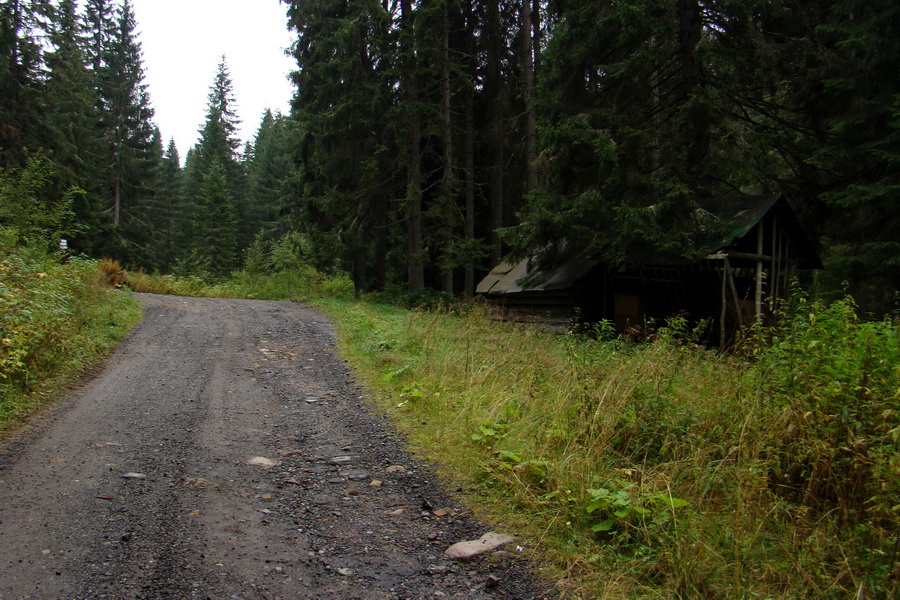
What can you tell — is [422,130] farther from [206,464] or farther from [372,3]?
[206,464]

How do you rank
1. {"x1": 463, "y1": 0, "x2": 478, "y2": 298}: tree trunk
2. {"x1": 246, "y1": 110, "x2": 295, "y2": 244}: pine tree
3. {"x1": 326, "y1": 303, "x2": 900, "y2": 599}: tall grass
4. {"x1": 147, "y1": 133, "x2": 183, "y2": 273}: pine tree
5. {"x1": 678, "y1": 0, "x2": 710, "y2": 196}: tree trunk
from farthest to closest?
{"x1": 246, "y1": 110, "x2": 295, "y2": 244}: pine tree → {"x1": 147, "y1": 133, "x2": 183, "y2": 273}: pine tree → {"x1": 463, "y1": 0, "x2": 478, "y2": 298}: tree trunk → {"x1": 678, "y1": 0, "x2": 710, "y2": 196}: tree trunk → {"x1": 326, "y1": 303, "x2": 900, "y2": 599}: tall grass

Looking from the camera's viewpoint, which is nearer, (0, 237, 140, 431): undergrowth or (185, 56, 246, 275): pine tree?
(0, 237, 140, 431): undergrowth

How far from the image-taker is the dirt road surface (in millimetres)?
3002

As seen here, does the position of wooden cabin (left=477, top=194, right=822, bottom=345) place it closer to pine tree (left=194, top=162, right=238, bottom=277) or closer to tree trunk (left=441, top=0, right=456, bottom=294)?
tree trunk (left=441, top=0, right=456, bottom=294)

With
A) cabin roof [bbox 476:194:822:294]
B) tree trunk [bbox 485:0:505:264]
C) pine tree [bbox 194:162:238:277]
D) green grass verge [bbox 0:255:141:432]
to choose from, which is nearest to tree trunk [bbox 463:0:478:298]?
tree trunk [bbox 485:0:505:264]

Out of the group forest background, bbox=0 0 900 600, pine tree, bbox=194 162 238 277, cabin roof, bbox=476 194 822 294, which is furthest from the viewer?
pine tree, bbox=194 162 238 277

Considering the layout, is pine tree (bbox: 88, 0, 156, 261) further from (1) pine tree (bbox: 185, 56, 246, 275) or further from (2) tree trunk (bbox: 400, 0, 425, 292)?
(2) tree trunk (bbox: 400, 0, 425, 292)

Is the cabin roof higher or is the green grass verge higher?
the cabin roof

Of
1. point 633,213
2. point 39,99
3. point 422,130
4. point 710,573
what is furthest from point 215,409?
point 39,99

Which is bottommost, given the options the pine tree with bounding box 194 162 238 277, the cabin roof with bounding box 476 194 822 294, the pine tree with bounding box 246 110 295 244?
the cabin roof with bounding box 476 194 822 294

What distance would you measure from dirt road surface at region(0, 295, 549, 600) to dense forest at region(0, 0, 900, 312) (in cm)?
792

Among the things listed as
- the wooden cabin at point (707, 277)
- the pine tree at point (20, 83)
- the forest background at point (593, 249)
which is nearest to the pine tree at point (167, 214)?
the forest background at point (593, 249)

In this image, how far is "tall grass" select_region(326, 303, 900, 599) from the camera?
9.72 ft

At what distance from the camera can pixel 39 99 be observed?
19.5 meters
